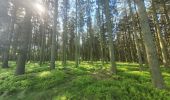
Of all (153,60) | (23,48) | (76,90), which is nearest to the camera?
(153,60)

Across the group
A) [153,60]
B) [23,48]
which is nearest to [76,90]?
[153,60]

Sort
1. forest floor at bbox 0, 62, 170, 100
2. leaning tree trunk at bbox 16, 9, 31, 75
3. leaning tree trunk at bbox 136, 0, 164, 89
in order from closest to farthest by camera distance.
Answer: forest floor at bbox 0, 62, 170, 100, leaning tree trunk at bbox 136, 0, 164, 89, leaning tree trunk at bbox 16, 9, 31, 75

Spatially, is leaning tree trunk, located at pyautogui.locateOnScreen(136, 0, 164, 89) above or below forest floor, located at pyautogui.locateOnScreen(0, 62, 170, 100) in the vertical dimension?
above

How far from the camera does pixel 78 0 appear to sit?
26.0 meters

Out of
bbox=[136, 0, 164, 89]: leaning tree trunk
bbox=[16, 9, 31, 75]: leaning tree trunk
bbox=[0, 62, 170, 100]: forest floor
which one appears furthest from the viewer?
bbox=[16, 9, 31, 75]: leaning tree trunk

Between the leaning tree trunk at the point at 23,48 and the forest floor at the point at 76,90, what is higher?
the leaning tree trunk at the point at 23,48

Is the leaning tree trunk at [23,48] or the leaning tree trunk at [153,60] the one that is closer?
the leaning tree trunk at [153,60]

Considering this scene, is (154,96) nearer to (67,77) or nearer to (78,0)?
(67,77)

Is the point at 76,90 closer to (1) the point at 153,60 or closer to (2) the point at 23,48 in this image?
(1) the point at 153,60

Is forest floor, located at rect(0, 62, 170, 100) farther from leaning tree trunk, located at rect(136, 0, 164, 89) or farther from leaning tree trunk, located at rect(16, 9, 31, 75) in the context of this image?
leaning tree trunk, located at rect(16, 9, 31, 75)

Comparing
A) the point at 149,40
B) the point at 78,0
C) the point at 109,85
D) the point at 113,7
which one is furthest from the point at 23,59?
the point at 113,7

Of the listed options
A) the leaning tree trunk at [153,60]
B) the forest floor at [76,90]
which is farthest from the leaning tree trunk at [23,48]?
the leaning tree trunk at [153,60]

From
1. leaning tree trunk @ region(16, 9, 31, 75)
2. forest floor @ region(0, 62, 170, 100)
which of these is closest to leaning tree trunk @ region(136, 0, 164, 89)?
forest floor @ region(0, 62, 170, 100)

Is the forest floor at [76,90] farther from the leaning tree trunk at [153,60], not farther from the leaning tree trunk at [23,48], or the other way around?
the leaning tree trunk at [23,48]
